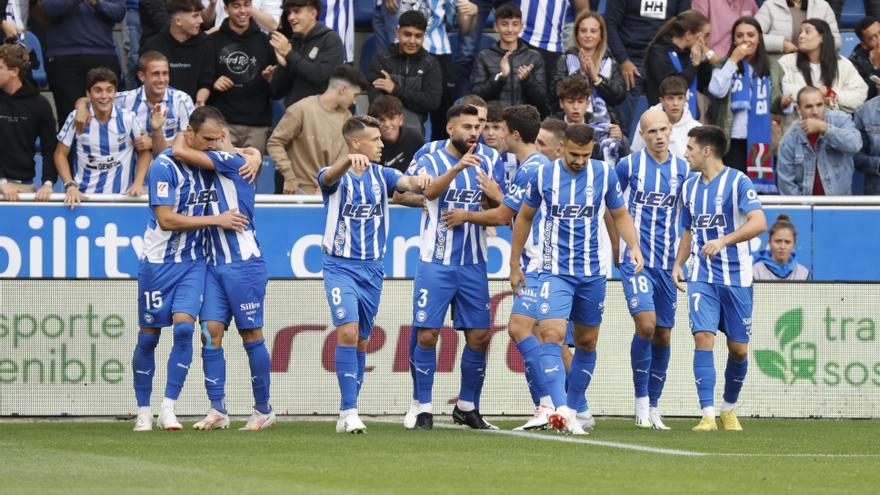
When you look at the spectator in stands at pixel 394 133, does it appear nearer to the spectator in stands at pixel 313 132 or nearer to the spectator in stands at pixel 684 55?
the spectator in stands at pixel 313 132

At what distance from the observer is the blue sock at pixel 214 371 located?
11102 millimetres

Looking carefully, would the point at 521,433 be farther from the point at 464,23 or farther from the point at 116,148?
the point at 464,23

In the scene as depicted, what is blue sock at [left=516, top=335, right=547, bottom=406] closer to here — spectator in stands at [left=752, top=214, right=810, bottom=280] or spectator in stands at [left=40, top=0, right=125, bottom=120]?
spectator in stands at [left=752, top=214, right=810, bottom=280]

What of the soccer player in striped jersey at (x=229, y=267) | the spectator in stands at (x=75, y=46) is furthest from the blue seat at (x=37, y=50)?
the soccer player in striped jersey at (x=229, y=267)

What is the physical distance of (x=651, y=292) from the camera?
37.0ft

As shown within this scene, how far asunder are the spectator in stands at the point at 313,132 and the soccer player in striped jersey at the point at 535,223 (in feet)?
11.1

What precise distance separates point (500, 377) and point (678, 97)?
2747 mm

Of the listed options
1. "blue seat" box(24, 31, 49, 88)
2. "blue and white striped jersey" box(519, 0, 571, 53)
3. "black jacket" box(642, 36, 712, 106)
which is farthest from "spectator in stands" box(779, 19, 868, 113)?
"blue seat" box(24, 31, 49, 88)

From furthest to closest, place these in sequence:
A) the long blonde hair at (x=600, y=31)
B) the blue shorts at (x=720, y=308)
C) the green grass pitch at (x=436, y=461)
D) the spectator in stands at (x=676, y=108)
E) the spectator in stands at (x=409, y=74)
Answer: the long blonde hair at (x=600, y=31)
the spectator in stands at (x=409, y=74)
the spectator in stands at (x=676, y=108)
the blue shorts at (x=720, y=308)
the green grass pitch at (x=436, y=461)

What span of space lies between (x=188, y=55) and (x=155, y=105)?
1.03m

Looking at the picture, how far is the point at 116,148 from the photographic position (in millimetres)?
13758

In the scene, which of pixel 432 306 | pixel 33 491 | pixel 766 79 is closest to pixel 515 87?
pixel 766 79

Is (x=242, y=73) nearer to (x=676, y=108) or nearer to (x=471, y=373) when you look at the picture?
(x=676, y=108)

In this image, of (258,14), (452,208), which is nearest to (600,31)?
(258,14)
